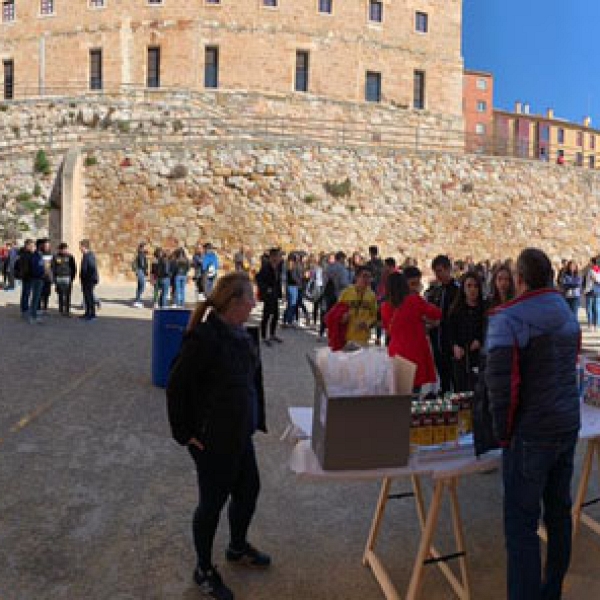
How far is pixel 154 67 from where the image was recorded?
34.6 metres

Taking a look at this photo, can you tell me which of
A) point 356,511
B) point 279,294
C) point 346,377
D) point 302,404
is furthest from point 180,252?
point 346,377

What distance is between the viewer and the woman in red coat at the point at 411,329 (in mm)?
5324

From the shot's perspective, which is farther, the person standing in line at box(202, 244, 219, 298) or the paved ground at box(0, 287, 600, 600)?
the person standing in line at box(202, 244, 219, 298)

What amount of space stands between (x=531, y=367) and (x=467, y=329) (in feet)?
9.86

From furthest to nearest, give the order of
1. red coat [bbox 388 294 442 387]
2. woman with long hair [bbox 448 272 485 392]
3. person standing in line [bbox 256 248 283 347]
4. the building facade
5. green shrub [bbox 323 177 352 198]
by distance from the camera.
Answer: the building facade → green shrub [bbox 323 177 352 198] → person standing in line [bbox 256 248 283 347] → woman with long hair [bbox 448 272 485 392] → red coat [bbox 388 294 442 387]

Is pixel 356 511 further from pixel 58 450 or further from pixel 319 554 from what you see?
pixel 58 450

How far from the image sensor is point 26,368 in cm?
849

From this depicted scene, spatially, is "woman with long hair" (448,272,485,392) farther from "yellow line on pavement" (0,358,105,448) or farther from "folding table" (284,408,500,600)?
"yellow line on pavement" (0,358,105,448)

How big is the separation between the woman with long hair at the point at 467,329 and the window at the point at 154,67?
32.5 meters

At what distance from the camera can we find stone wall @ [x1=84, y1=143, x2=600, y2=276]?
23.8 m

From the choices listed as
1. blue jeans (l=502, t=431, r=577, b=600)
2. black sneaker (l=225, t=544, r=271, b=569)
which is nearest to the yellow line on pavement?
black sneaker (l=225, t=544, r=271, b=569)

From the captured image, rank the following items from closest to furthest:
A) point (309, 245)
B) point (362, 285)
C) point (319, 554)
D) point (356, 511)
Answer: point (319, 554)
point (356, 511)
point (362, 285)
point (309, 245)

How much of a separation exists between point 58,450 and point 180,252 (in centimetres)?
1154

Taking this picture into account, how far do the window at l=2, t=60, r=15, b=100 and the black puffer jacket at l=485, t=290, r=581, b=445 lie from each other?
130 feet
